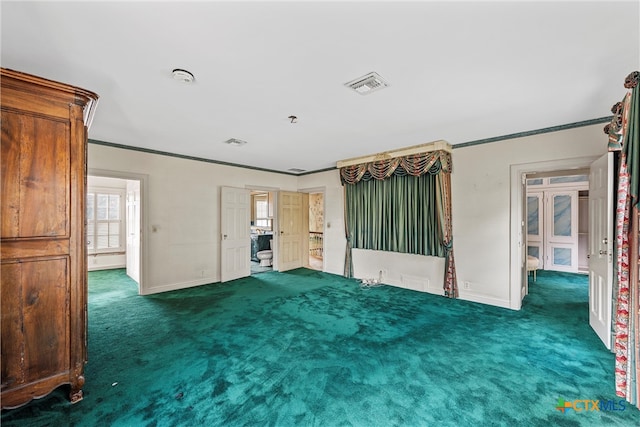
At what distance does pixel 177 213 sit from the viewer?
4859mm

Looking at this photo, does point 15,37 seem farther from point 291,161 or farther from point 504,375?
point 504,375

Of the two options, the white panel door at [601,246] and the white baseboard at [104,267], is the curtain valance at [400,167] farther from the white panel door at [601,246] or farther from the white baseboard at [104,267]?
the white baseboard at [104,267]

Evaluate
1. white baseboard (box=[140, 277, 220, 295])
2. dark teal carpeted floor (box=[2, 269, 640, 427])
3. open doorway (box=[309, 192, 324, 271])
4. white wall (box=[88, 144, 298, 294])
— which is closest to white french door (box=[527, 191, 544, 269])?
dark teal carpeted floor (box=[2, 269, 640, 427])

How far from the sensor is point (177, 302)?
404 centimetres

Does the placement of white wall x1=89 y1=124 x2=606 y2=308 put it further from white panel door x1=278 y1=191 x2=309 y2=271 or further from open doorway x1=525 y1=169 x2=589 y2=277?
open doorway x1=525 y1=169 x2=589 y2=277

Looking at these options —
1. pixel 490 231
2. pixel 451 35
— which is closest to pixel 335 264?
pixel 490 231

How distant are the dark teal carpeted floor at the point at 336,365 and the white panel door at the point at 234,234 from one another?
1449 millimetres

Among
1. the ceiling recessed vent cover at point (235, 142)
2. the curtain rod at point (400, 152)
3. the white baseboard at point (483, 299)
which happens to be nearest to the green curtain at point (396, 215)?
the curtain rod at point (400, 152)

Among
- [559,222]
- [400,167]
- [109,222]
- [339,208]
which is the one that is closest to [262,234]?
[339,208]

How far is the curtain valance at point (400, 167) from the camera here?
4.22m

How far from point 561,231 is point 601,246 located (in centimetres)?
418

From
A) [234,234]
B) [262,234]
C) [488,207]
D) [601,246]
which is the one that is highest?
[488,207]

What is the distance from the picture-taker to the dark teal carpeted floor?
1.78 metres

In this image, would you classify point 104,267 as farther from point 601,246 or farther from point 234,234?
point 601,246
